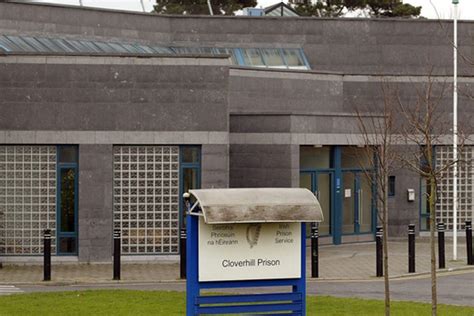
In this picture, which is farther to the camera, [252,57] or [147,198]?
[252,57]

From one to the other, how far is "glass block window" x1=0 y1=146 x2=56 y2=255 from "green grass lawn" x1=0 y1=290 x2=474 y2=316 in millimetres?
6772

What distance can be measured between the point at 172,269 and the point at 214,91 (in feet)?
14.8

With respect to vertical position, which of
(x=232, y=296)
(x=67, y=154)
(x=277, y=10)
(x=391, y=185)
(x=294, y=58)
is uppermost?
(x=277, y=10)

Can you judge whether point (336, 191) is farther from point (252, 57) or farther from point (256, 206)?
point (256, 206)

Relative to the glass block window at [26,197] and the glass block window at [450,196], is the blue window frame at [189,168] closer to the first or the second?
the glass block window at [26,197]

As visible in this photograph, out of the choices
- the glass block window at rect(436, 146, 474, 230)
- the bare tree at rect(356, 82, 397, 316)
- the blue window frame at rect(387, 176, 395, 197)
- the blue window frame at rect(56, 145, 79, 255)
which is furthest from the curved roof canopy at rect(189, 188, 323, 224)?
the glass block window at rect(436, 146, 474, 230)

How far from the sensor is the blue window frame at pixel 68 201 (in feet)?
92.7

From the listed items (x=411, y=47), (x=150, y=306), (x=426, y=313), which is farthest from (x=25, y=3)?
(x=426, y=313)

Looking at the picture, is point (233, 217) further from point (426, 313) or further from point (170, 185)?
point (170, 185)

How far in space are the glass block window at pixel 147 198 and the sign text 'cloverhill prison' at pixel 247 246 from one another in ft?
41.3

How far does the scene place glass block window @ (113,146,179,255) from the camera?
28438mm

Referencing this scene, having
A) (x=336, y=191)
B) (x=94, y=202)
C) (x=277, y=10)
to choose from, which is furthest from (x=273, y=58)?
(x=94, y=202)

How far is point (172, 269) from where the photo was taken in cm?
2708

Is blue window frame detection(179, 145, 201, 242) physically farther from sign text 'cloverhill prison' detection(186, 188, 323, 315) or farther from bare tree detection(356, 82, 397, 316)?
sign text 'cloverhill prison' detection(186, 188, 323, 315)
